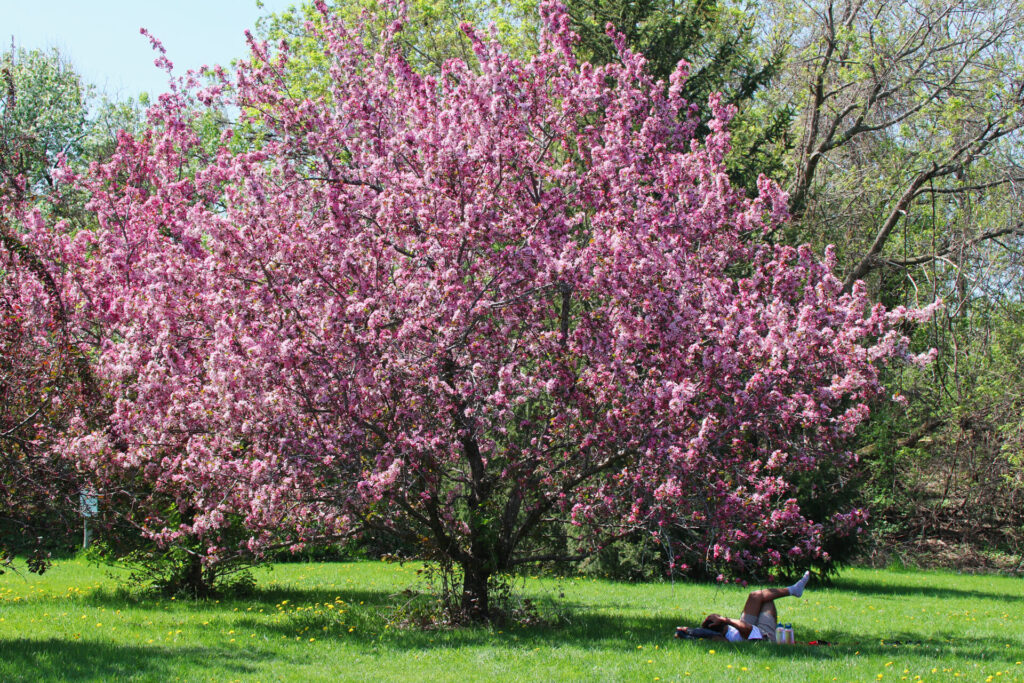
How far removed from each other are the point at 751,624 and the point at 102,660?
6.02 metres

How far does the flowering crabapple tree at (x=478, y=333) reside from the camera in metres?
8.16

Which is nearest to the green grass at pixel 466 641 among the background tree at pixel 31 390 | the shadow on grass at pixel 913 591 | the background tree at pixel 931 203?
the background tree at pixel 31 390

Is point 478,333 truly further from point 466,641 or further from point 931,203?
point 931,203

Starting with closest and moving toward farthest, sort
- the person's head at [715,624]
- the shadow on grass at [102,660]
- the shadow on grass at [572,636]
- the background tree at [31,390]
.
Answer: the shadow on grass at [102,660] < the background tree at [31,390] < the shadow on grass at [572,636] < the person's head at [715,624]

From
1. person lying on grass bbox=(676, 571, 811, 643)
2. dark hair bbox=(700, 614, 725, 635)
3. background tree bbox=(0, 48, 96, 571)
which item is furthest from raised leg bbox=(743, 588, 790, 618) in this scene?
background tree bbox=(0, 48, 96, 571)

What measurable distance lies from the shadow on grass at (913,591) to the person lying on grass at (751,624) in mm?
6353

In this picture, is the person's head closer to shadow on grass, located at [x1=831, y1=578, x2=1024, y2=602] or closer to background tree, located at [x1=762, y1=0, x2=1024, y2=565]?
shadow on grass, located at [x1=831, y1=578, x2=1024, y2=602]

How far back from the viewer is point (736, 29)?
776 inches

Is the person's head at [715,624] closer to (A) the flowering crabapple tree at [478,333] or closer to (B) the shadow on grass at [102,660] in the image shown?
(A) the flowering crabapple tree at [478,333]

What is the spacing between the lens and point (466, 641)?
28.6 ft

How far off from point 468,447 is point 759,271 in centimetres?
333

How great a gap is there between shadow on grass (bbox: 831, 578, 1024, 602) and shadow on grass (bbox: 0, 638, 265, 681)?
10980mm

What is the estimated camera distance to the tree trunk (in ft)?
31.6

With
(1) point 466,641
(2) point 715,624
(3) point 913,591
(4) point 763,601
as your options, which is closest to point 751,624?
(4) point 763,601
